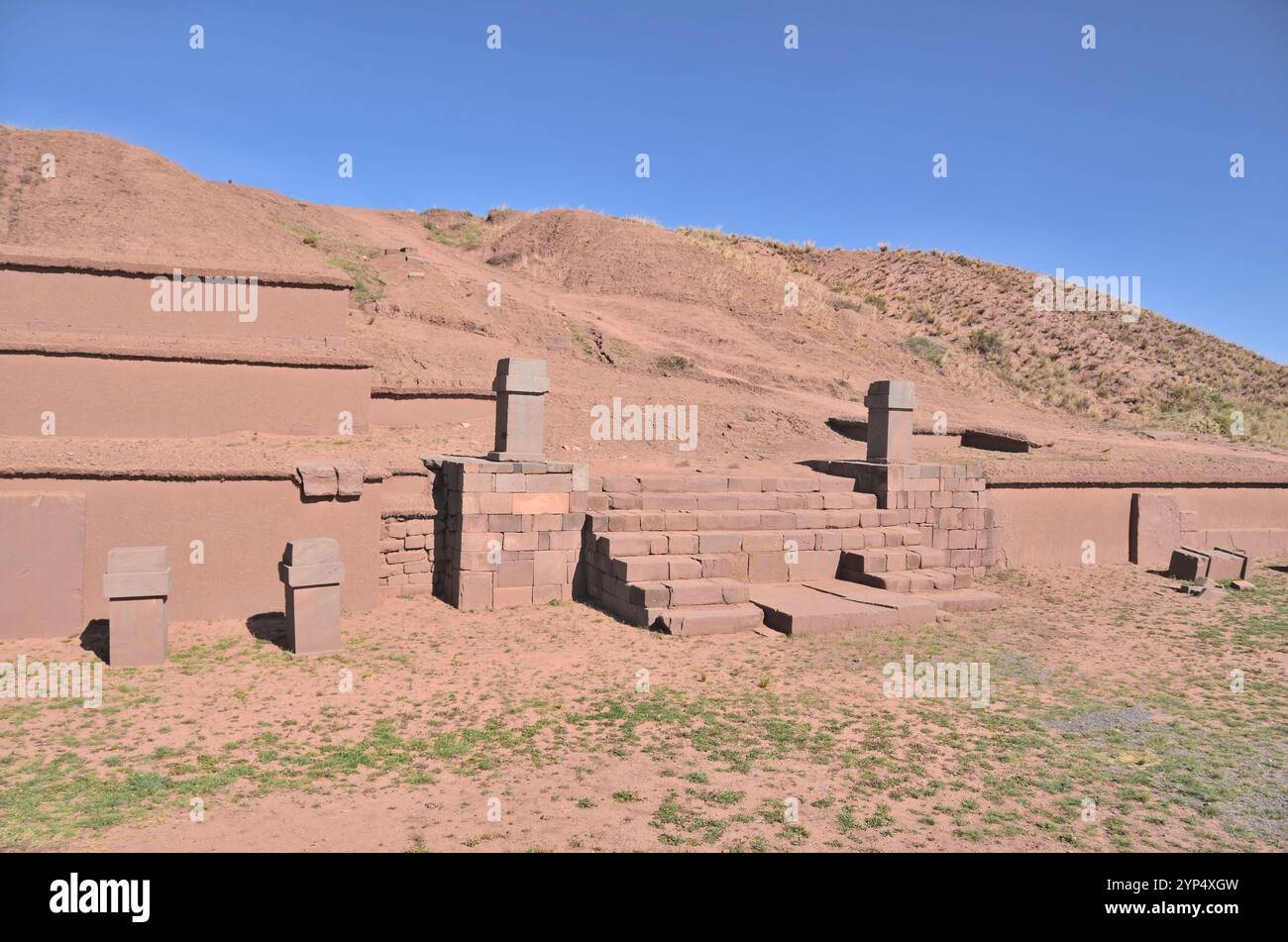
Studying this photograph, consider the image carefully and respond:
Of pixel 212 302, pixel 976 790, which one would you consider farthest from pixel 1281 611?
pixel 212 302

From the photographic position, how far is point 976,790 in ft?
19.6

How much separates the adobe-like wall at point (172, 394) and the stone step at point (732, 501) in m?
6.41

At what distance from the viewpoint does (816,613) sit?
10539 millimetres

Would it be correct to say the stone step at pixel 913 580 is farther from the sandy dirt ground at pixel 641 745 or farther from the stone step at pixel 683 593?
the stone step at pixel 683 593

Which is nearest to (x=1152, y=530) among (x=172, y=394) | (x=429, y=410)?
(x=429, y=410)

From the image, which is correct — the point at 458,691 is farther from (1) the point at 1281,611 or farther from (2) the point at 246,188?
(2) the point at 246,188

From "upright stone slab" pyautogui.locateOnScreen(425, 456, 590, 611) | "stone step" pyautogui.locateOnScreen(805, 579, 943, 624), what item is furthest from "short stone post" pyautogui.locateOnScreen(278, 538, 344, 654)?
"stone step" pyautogui.locateOnScreen(805, 579, 943, 624)

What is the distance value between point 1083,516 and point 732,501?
25.6 feet

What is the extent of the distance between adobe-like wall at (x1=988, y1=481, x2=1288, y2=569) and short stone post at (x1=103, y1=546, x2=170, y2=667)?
13447mm

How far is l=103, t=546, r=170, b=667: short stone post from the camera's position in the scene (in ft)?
27.4

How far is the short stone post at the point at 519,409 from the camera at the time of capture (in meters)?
12.0

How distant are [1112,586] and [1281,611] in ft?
7.69

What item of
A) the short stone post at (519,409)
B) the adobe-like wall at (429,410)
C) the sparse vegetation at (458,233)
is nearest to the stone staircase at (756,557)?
the short stone post at (519,409)

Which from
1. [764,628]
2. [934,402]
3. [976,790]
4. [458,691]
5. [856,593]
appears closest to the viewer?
[976,790]
